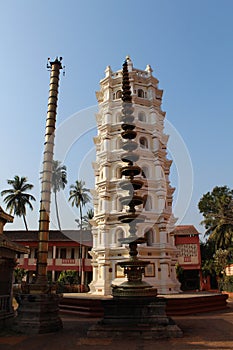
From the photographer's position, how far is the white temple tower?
25578 millimetres

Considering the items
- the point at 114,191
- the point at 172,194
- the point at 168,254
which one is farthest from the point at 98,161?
the point at 168,254

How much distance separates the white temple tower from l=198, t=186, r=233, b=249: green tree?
23040mm

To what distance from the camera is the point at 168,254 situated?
86.6 ft

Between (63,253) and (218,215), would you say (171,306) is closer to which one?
(63,253)

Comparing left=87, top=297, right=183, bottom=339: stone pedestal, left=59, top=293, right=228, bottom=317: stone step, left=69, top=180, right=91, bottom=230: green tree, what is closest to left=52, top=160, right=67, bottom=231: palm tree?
left=69, top=180, right=91, bottom=230: green tree

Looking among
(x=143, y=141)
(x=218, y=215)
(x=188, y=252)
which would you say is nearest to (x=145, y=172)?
(x=143, y=141)

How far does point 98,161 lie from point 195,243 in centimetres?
2166

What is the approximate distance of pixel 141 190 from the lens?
2722 centimetres

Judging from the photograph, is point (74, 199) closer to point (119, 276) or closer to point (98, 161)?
point (98, 161)

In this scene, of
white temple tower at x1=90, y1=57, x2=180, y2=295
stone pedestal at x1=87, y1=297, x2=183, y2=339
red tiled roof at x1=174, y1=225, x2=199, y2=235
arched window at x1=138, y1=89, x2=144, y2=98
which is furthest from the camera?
red tiled roof at x1=174, y1=225, x2=199, y2=235

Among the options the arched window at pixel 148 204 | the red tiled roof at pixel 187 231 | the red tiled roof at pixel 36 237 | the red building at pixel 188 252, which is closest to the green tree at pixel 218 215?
the red tiled roof at pixel 187 231

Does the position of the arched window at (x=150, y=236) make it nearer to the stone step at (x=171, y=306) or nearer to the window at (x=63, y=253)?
the stone step at (x=171, y=306)

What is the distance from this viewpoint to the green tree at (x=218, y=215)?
49031 mm

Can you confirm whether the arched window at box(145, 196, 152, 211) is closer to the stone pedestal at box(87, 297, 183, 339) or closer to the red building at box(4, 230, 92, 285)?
the stone pedestal at box(87, 297, 183, 339)
